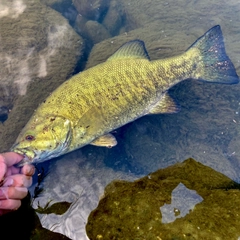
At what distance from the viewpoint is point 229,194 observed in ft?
7.00

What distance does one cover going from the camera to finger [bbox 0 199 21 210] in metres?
2.32

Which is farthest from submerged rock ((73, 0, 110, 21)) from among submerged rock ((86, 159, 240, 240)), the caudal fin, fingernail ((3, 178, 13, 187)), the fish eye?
submerged rock ((86, 159, 240, 240))

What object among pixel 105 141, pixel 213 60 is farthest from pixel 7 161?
pixel 213 60

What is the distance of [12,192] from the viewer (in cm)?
242

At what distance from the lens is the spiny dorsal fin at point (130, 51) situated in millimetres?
3973

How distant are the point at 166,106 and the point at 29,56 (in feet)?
8.78

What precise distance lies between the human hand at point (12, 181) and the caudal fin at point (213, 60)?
3000 millimetres

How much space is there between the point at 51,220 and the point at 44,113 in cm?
142

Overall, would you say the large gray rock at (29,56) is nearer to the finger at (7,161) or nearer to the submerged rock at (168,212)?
the finger at (7,161)

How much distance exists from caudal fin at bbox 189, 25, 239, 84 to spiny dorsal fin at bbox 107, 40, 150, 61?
86 centimetres

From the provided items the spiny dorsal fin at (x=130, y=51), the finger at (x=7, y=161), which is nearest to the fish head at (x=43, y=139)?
the finger at (x=7, y=161)

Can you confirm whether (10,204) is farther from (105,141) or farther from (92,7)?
(92,7)

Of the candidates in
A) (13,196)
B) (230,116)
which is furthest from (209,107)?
(13,196)

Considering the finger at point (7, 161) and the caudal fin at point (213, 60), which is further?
the caudal fin at point (213, 60)
